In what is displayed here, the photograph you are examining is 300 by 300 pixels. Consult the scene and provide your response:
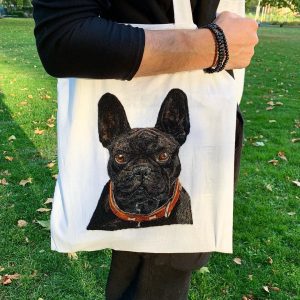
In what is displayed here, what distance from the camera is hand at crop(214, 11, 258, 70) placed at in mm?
1167

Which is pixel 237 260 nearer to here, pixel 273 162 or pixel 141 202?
pixel 273 162

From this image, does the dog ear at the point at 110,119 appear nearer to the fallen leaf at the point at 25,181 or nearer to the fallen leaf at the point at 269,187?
the fallen leaf at the point at 25,181

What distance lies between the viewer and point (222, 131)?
1.25 meters

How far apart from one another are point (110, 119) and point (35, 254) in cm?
236

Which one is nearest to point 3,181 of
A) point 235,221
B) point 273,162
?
point 235,221

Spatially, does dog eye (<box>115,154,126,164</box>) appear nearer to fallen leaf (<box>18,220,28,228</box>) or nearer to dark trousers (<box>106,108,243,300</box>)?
dark trousers (<box>106,108,243,300</box>)

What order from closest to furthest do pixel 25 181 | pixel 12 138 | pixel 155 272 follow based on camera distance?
pixel 155 272, pixel 25 181, pixel 12 138

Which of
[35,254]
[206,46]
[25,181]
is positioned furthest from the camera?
[25,181]

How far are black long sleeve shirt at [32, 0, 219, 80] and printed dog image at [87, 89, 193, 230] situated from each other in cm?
16

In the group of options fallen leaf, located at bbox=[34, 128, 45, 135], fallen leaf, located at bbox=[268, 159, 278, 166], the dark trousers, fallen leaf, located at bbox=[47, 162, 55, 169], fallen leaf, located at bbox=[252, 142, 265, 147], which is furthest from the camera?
fallen leaf, located at bbox=[34, 128, 45, 135]

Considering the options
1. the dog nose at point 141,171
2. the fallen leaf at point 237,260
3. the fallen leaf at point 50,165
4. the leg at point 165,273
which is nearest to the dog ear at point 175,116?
the dog nose at point 141,171

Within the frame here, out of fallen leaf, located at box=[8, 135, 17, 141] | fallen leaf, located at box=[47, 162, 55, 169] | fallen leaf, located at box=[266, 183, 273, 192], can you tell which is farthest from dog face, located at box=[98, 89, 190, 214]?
fallen leaf, located at box=[8, 135, 17, 141]

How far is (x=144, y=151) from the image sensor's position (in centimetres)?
125

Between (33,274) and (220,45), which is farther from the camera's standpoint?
(33,274)
